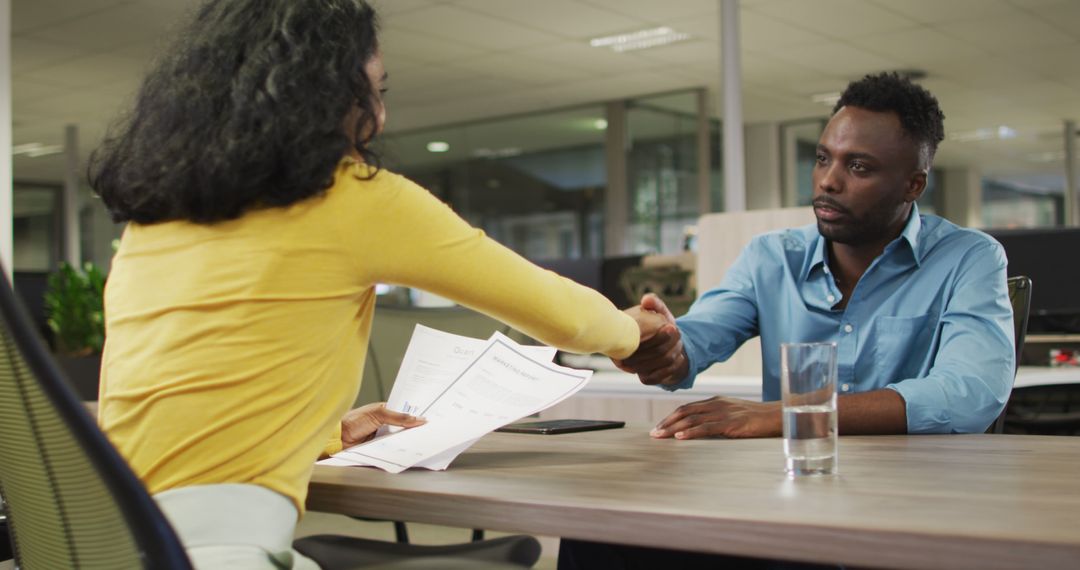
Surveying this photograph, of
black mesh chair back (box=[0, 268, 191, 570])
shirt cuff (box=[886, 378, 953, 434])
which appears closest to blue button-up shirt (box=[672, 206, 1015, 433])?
shirt cuff (box=[886, 378, 953, 434])

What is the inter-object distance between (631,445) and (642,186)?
8.61m

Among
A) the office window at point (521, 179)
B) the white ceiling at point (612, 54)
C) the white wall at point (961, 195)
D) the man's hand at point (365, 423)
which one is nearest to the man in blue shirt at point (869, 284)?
the man's hand at point (365, 423)

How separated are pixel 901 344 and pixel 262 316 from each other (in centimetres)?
119

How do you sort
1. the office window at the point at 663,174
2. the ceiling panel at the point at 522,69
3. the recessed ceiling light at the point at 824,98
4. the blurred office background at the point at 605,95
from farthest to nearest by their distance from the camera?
the office window at the point at 663,174
the recessed ceiling light at the point at 824,98
the ceiling panel at the point at 522,69
the blurred office background at the point at 605,95

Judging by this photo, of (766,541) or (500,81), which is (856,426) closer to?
(766,541)

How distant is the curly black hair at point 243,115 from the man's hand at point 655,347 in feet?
1.85

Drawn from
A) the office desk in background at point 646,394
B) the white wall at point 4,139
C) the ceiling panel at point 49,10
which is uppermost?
the ceiling panel at point 49,10

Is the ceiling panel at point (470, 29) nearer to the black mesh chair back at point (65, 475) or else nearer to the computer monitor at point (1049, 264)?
the computer monitor at point (1049, 264)

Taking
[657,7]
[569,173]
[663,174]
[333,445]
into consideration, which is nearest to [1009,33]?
[657,7]

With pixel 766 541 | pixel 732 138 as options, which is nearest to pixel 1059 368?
pixel 732 138

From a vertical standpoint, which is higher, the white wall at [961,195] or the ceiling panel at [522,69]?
the ceiling panel at [522,69]

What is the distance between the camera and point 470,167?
11.1 metres

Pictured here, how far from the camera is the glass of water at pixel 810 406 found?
1.00 metres

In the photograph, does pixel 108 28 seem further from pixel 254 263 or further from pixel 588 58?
pixel 254 263
